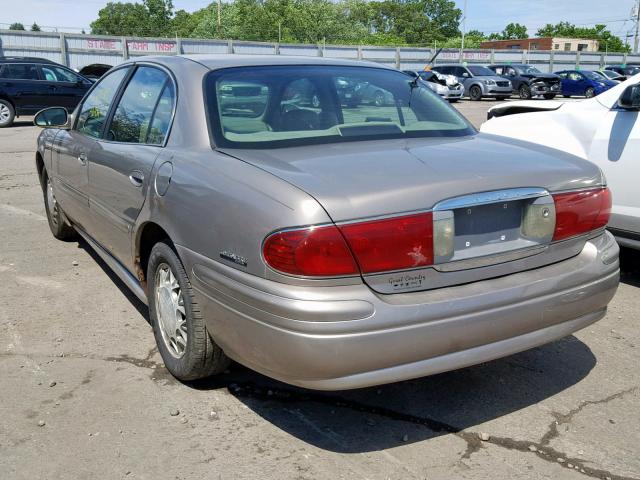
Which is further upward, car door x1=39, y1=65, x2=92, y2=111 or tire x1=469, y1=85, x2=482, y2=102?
car door x1=39, y1=65, x2=92, y2=111

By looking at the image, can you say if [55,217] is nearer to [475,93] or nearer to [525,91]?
[475,93]

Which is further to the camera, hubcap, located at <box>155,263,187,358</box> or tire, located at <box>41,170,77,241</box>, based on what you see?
tire, located at <box>41,170,77,241</box>

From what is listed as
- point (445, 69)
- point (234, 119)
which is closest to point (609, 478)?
point (234, 119)

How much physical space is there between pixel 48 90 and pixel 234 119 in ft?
53.5

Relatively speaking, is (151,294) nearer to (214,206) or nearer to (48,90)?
(214,206)

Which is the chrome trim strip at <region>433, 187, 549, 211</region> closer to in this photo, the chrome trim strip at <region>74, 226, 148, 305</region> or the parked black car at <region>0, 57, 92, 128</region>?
the chrome trim strip at <region>74, 226, 148, 305</region>

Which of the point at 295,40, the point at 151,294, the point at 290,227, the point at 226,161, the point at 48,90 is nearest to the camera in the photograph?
the point at 290,227

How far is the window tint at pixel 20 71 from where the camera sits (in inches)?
682

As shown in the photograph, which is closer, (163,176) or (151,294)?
(163,176)

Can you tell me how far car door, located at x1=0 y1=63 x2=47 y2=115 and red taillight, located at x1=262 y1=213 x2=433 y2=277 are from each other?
1704 cm

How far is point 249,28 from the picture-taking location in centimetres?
8088

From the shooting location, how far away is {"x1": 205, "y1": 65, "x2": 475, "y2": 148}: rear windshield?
3217mm

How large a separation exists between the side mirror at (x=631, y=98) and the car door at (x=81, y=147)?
359 centimetres

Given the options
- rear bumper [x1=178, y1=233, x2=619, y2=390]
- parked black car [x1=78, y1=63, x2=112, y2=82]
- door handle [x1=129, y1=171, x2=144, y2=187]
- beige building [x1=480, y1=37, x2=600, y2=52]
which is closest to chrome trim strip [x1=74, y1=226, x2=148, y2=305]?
door handle [x1=129, y1=171, x2=144, y2=187]
